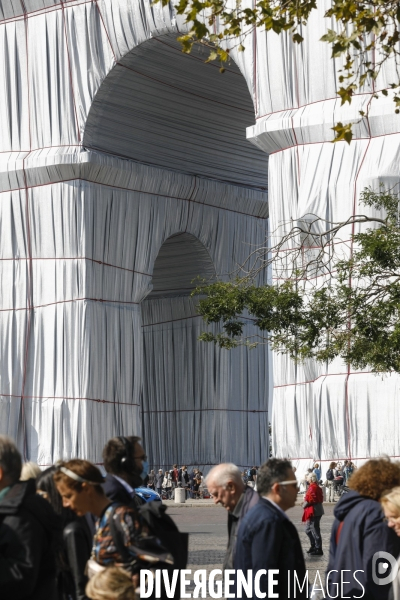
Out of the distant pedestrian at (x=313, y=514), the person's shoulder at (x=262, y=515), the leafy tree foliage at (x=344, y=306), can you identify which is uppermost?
the leafy tree foliage at (x=344, y=306)

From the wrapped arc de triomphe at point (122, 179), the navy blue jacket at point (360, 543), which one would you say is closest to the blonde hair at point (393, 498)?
the navy blue jacket at point (360, 543)

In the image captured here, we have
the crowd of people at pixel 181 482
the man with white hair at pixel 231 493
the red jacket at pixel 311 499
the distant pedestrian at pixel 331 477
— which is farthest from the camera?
the crowd of people at pixel 181 482

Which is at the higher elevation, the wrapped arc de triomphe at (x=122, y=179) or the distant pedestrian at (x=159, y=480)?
the wrapped arc de triomphe at (x=122, y=179)

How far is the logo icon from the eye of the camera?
21.7 ft

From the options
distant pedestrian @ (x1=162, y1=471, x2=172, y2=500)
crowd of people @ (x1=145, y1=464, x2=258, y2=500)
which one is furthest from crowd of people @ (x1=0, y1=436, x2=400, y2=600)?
distant pedestrian @ (x1=162, y1=471, x2=172, y2=500)

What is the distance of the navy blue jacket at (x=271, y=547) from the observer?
261 inches

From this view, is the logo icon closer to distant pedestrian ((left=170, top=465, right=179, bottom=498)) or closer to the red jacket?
the red jacket

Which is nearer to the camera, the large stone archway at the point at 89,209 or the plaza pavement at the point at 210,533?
the plaza pavement at the point at 210,533

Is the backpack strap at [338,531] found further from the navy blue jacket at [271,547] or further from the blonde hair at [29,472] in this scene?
the blonde hair at [29,472]

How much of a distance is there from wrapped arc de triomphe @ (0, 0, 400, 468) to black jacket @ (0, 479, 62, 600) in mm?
24377

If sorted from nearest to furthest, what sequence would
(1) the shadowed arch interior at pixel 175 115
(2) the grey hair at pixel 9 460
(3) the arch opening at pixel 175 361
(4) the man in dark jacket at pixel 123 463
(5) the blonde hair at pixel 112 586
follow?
(5) the blonde hair at pixel 112 586
(2) the grey hair at pixel 9 460
(4) the man in dark jacket at pixel 123 463
(1) the shadowed arch interior at pixel 175 115
(3) the arch opening at pixel 175 361

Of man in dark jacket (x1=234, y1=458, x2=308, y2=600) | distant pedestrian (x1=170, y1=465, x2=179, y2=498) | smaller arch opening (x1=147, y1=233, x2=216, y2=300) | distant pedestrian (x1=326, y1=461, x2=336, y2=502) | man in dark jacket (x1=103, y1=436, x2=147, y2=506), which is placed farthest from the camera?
smaller arch opening (x1=147, y1=233, x2=216, y2=300)

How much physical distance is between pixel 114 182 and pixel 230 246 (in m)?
7.11

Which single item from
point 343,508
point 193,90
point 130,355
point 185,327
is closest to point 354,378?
point 130,355
